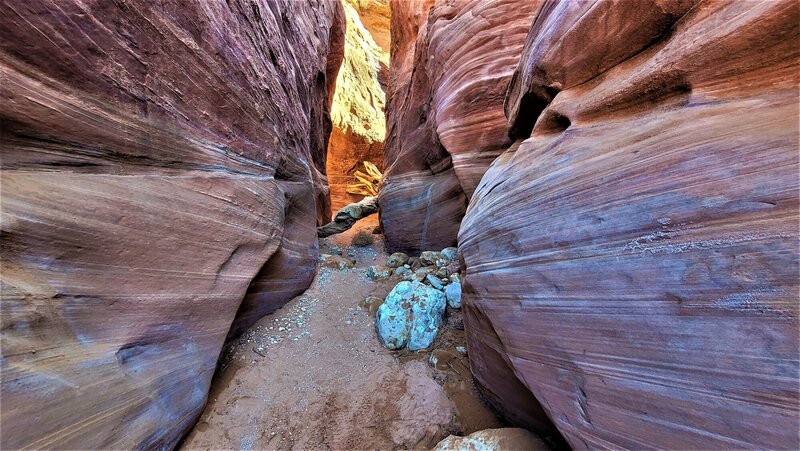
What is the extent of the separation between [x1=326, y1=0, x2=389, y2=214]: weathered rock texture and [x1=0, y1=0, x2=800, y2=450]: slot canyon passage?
15116 mm

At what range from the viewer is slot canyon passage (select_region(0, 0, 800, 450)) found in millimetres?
1306

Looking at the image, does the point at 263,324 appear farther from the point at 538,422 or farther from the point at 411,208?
the point at 411,208

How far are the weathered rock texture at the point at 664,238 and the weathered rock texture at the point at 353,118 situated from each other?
57.3 feet

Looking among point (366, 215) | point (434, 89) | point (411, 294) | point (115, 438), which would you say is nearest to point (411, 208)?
point (434, 89)

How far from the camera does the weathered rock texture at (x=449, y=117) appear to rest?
5.71 metres

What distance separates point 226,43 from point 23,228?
291cm

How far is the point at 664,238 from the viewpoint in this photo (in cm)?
149

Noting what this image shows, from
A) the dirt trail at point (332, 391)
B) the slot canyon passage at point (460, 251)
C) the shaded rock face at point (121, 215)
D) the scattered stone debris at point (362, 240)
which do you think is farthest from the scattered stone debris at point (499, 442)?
the scattered stone debris at point (362, 240)

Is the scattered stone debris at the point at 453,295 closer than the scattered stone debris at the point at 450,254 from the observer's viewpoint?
Yes

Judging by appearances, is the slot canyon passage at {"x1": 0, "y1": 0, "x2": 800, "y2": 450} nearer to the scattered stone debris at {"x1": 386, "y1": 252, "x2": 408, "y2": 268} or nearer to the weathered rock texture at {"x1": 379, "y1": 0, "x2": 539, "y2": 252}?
the weathered rock texture at {"x1": 379, "y1": 0, "x2": 539, "y2": 252}

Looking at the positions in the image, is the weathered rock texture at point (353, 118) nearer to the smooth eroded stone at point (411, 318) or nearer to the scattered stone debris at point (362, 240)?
the scattered stone debris at point (362, 240)

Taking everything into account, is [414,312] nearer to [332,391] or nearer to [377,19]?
[332,391]

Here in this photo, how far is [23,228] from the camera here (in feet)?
5.70

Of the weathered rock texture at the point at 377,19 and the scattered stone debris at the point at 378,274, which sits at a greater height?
the weathered rock texture at the point at 377,19
